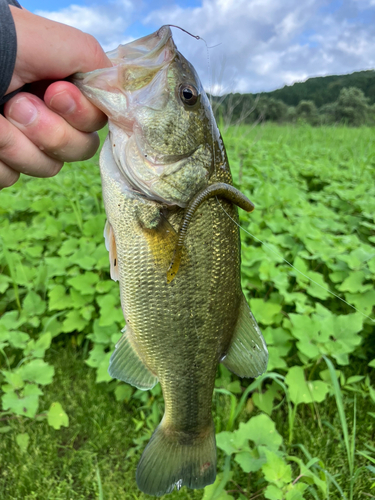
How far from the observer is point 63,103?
1097mm

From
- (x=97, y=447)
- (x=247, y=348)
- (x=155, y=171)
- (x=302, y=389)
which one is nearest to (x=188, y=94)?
(x=155, y=171)

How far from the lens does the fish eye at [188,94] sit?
116cm

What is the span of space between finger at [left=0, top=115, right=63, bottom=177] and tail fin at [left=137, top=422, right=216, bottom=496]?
3.72ft

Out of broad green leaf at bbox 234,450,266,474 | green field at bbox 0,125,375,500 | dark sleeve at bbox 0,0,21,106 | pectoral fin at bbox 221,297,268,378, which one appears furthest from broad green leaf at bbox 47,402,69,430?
dark sleeve at bbox 0,0,21,106

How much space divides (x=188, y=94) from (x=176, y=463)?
1379mm

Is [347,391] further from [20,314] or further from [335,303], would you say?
[20,314]

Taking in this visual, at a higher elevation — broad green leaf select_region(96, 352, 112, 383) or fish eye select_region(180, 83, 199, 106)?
fish eye select_region(180, 83, 199, 106)

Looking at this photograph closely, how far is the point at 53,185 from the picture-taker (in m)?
4.16

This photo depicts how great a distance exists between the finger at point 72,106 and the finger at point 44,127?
30 mm

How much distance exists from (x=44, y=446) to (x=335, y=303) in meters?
2.10

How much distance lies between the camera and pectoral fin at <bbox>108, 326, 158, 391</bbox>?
1.31 m

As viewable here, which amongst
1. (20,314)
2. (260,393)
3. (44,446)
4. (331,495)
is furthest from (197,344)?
(20,314)

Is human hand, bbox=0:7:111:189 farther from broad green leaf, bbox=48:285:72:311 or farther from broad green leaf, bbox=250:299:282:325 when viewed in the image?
broad green leaf, bbox=250:299:282:325

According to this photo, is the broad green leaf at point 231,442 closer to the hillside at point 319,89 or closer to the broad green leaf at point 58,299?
the broad green leaf at point 58,299
